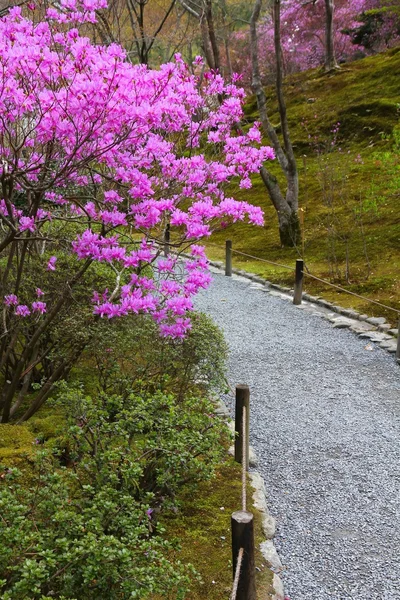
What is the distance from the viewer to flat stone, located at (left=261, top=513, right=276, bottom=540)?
3934mm

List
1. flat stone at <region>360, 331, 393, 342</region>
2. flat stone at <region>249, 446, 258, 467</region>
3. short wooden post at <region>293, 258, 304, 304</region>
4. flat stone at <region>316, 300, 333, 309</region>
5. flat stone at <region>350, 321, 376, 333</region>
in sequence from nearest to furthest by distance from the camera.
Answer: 1. flat stone at <region>249, 446, 258, 467</region>
2. flat stone at <region>360, 331, 393, 342</region>
3. flat stone at <region>350, 321, 376, 333</region>
4. flat stone at <region>316, 300, 333, 309</region>
5. short wooden post at <region>293, 258, 304, 304</region>

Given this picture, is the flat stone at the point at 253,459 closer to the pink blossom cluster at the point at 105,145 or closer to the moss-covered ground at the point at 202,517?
the moss-covered ground at the point at 202,517

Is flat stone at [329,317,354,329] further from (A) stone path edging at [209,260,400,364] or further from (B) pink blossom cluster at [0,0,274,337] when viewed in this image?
(B) pink blossom cluster at [0,0,274,337]

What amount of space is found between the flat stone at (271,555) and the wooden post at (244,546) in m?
1.00

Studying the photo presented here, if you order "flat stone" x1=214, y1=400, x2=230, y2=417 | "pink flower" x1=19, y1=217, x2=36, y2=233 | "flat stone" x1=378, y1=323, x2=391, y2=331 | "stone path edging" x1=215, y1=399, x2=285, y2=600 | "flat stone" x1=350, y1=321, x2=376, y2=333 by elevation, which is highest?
"pink flower" x1=19, y1=217, x2=36, y2=233

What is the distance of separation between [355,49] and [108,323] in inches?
1235

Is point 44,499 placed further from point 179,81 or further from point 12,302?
point 179,81

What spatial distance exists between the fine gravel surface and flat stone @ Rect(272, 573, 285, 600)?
0.32 feet

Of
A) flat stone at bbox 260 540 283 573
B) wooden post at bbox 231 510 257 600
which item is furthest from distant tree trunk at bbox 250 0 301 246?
wooden post at bbox 231 510 257 600

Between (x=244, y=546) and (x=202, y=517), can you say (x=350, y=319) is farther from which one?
(x=244, y=546)

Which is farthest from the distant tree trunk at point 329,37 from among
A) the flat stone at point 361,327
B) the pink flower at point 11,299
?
the pink flower at point 11,299

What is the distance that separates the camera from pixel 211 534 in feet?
12.5

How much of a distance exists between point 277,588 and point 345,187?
1368 centimetres

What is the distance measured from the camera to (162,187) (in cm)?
475
